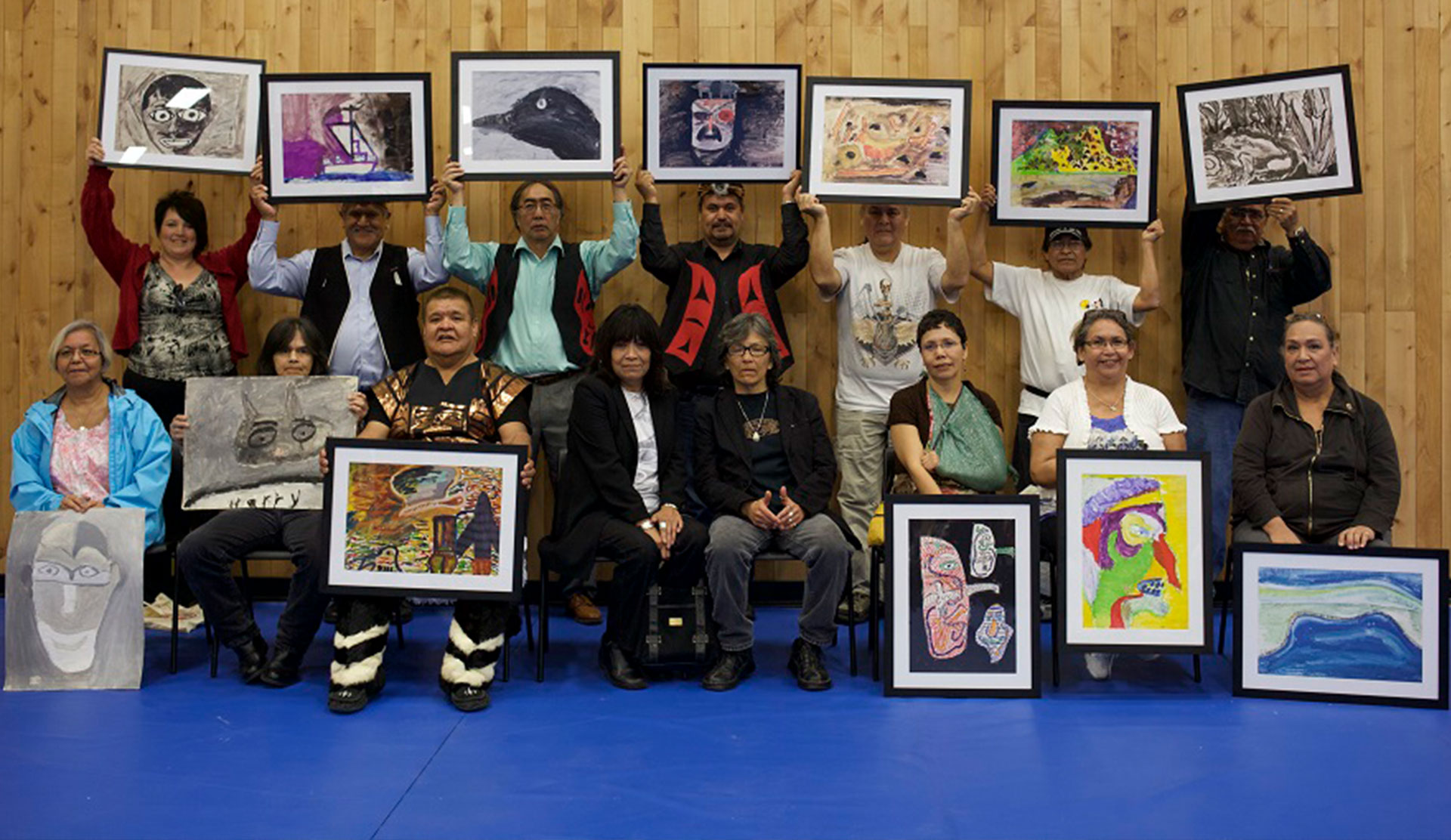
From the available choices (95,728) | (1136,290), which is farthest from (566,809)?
(1136,290)

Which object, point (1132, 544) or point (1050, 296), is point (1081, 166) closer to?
point (1050, 296)

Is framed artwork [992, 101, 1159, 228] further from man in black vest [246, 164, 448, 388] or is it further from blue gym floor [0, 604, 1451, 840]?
man in black vest [246, 164, 448, 388]

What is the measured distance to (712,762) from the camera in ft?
12.1

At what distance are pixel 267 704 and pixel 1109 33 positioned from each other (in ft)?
16.0

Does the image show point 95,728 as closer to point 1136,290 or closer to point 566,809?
point 566,809

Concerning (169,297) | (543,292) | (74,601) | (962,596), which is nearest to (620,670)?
(962,596)

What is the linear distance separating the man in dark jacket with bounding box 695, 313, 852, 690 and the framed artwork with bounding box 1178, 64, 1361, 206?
2.23 meters

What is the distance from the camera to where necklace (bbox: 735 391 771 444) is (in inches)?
→ 194

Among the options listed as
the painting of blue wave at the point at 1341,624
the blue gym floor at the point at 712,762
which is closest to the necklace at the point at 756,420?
the blue gym floor at the point at 712,762

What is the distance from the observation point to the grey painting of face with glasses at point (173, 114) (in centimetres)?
562

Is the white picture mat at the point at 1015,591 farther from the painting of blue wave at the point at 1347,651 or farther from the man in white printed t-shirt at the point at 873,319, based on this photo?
the man in white printed t-shirt at the point at 873,319

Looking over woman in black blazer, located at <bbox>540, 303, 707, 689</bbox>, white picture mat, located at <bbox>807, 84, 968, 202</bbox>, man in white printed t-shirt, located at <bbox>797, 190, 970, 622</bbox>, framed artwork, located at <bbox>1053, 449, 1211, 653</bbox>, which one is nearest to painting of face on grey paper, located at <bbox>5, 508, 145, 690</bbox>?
woman in black blazer, located at <bbox>540, 303, 707, 689</bbox>

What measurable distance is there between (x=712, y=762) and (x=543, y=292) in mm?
2602

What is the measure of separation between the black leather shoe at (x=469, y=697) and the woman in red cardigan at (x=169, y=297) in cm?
222
